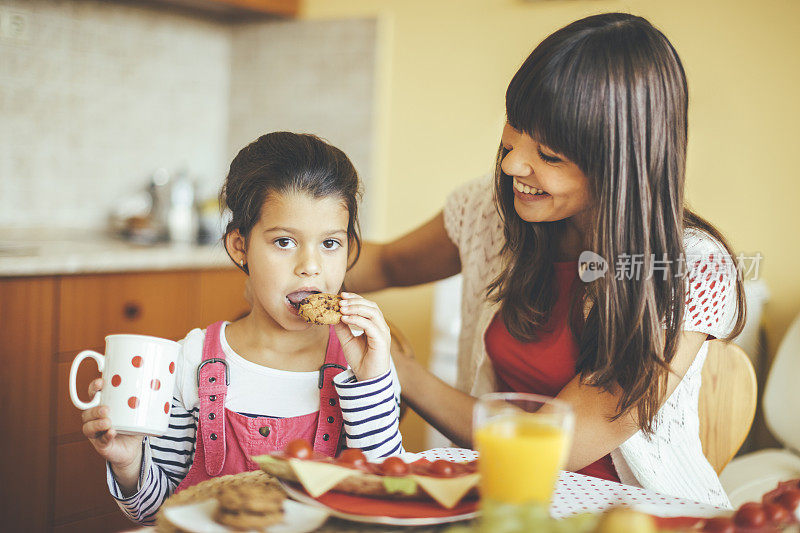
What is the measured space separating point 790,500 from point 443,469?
14.6 inches

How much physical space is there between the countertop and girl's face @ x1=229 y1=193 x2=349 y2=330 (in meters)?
1.22

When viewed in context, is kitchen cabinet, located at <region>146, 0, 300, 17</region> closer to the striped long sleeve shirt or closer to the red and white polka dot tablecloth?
the striped long sleeve shirt

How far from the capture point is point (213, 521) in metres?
0.74

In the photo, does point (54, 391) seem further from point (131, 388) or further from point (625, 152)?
point (625, 152)

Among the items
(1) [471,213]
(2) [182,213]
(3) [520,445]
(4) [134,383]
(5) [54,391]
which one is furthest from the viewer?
(2) [182,213]

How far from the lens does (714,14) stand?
87.8 inches

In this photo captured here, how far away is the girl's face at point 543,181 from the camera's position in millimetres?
1144

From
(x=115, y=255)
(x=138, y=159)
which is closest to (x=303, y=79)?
(x=138, y=159)

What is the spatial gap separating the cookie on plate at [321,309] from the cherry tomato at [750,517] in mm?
567

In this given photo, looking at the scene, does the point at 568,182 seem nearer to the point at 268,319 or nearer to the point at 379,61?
the point at 268,319

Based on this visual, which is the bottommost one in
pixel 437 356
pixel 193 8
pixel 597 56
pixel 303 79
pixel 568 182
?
pixel 437 356

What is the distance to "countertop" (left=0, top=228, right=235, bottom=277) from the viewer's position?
2143 mm

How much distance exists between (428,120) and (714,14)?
1071 mm

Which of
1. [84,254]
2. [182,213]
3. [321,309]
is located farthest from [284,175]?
[182,213]
